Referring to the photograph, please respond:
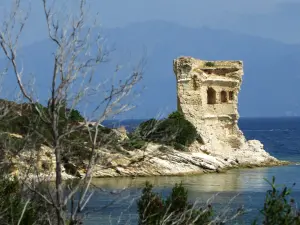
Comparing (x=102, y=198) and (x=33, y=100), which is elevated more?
(x=33, y=100)

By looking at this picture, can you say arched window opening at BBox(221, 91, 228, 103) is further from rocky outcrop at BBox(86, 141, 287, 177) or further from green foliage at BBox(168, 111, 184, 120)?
green foliage at BBox(168, 111, 184, 120)

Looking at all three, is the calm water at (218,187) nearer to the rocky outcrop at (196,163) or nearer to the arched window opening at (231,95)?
the rocky outcrop at (196,163)

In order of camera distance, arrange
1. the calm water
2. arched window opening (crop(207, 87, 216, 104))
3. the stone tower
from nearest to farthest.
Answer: the calm water, the stone tower, arched window opening (crop(207, 87, 216, 104))

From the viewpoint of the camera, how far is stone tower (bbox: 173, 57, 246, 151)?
48.0 meters

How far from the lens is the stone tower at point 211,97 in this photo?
48000mm

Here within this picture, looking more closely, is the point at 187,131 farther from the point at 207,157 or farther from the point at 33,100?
the point at 33,100

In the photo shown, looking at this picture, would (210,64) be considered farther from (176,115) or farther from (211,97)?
(176,115)

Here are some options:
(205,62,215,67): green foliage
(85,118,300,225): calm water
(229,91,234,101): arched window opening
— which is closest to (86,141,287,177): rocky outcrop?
(85,118,300,225): calm water

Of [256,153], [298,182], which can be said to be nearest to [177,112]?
[256,153]

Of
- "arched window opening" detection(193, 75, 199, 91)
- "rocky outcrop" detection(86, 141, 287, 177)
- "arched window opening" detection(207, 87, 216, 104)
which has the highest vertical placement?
"arched window opening" detection(193, 75, 199, 91)

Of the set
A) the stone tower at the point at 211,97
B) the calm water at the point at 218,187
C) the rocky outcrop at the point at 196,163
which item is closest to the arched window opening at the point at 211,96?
the stone tower at the point at 211,97

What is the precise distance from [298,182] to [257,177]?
3178 millimetres

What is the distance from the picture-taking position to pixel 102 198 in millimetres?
30328

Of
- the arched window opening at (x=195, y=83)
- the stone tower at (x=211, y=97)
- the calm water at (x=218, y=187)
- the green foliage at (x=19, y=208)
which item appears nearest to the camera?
the green foliage at (x=19, y=208)
